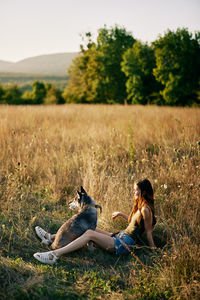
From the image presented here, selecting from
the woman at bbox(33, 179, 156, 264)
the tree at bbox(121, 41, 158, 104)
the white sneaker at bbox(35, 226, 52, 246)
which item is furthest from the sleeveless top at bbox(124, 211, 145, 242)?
the tree at bbox(121, 41, 158, 104)

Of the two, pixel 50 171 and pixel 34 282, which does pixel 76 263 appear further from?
pixel 50 171

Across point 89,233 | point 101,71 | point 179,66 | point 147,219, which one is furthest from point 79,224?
point 101,71

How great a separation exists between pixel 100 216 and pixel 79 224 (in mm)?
682

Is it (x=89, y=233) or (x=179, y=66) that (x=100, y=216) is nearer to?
(x=89, y=233)

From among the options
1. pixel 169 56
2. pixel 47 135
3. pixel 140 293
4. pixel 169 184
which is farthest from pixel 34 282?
pixel 169 56

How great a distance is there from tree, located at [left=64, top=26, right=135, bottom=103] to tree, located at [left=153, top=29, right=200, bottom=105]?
5.87 m

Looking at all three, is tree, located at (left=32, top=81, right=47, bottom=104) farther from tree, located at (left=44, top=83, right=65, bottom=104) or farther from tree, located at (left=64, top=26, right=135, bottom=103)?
tree, located at (left=64, top=26, right=135, bottom=103)

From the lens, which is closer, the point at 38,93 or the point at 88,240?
the point at 88,240

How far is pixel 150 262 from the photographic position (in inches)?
95.9

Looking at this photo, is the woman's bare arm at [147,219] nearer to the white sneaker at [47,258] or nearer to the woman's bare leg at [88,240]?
the woman's bare leg at [88,240]

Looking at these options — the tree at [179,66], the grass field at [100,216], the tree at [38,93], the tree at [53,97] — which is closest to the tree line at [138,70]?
the tree at [179,66]

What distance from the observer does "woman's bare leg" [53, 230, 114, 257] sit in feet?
8.11

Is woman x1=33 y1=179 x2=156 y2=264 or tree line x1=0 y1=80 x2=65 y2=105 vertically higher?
tree line x1=0 y1=80 x2=65 y2=105

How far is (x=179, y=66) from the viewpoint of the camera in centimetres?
1811
